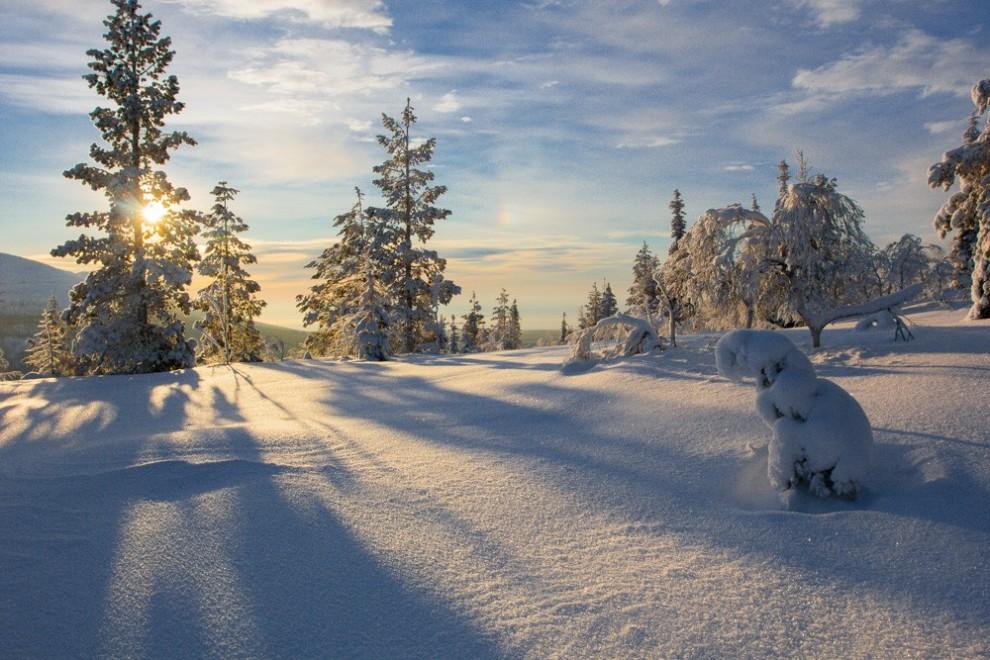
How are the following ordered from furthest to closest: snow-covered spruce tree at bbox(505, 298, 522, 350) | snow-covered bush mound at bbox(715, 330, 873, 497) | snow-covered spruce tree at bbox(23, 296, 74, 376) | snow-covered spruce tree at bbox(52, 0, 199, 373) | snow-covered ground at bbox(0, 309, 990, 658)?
snow-covered spruce tree at bbox(505, 298, 522, 350) < snow-covered spruce tree at bbox(23, 296, 74, 376) < snow-covered spruce tree at bbox(52, 0, 199, 373) < snow-covered bush mound at bbox(715, 330, 873, 497) < snow-covered ground at bbox(0, 309, 990, 658)

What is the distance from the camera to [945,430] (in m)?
5.15

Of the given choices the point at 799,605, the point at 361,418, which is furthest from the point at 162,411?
the point at 799,605

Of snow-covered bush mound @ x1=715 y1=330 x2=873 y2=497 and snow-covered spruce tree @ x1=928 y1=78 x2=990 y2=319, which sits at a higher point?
snow-covered spruce tree @ x1=928 y1=78 x2=990 y2=319

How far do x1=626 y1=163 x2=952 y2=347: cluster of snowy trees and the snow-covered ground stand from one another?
3.08 metres

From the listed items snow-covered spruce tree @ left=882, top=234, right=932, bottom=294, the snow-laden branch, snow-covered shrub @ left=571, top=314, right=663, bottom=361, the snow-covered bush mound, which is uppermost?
snow-covered spruce tree @ left=882, top=234, right=932, bottom=294

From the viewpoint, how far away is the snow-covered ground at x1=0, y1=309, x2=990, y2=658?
3.12 m

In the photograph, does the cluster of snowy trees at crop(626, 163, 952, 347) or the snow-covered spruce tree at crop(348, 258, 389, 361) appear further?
the snow-covered spruce tree at crop(348, 258, 389, 361)

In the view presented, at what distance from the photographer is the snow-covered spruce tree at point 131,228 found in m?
18.1

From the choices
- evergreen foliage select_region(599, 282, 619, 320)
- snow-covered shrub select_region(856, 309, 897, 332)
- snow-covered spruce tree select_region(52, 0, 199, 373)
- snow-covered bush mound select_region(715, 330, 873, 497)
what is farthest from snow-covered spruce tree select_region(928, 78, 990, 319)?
evergreen foliage select_region(599, 282, 619, 320)

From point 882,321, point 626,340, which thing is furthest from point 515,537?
point 882,321

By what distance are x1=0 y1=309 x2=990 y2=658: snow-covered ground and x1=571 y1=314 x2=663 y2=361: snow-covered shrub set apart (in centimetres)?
413

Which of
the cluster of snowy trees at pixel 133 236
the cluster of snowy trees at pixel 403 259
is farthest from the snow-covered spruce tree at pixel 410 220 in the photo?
the cluster of snowy trees at pixel 133 236

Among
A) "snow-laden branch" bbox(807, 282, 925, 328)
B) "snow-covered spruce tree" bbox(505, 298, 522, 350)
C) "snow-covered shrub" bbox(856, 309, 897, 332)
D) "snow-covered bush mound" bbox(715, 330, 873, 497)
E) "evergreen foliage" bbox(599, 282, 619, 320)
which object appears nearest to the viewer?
"snow-covered bush mound" bbox(715, 330, 873, 497)

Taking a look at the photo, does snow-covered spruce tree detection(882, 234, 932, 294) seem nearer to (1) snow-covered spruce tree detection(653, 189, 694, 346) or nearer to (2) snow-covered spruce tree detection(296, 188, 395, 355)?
(1) snow-covered spruce tree detection(653, 189, 694, 346)
